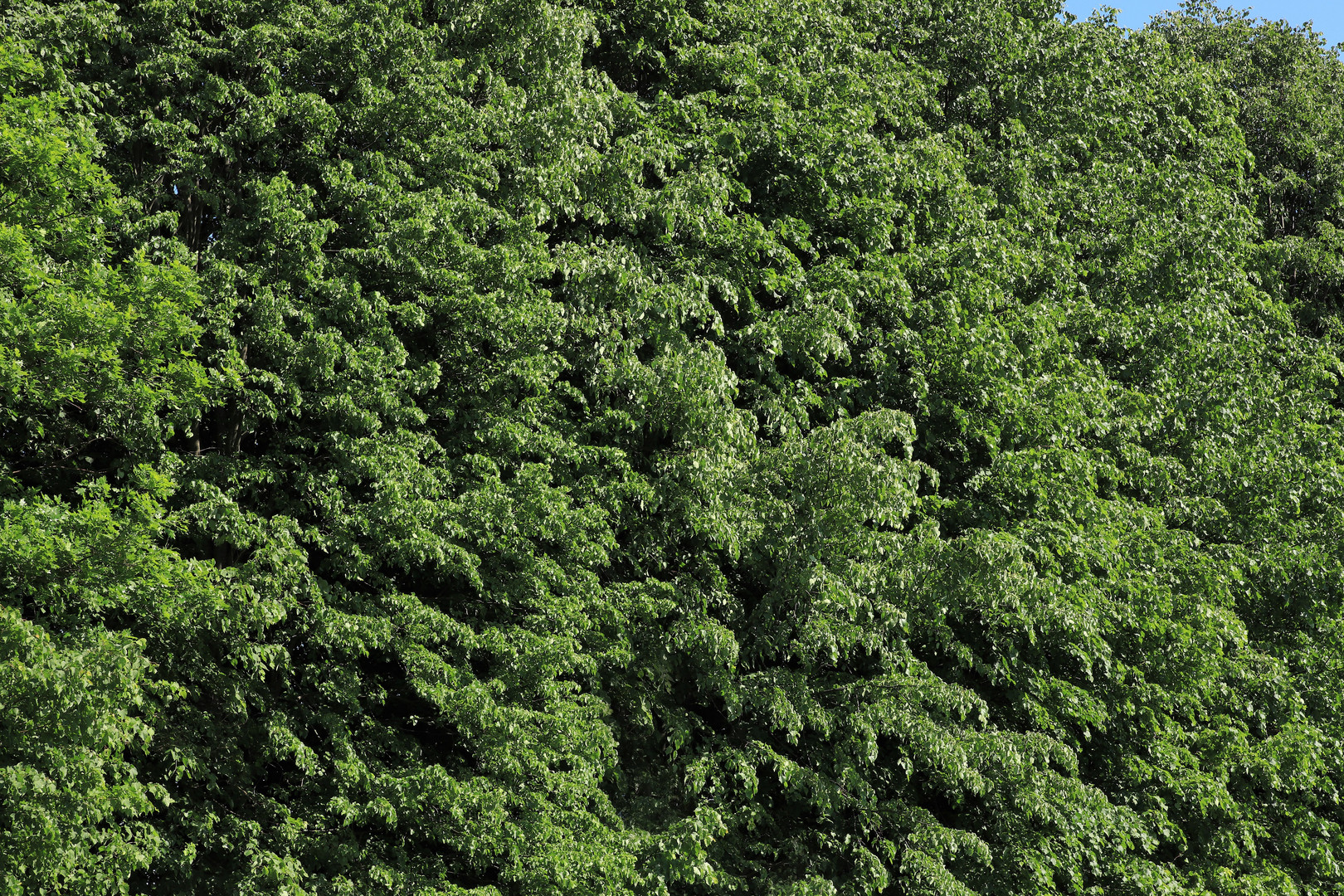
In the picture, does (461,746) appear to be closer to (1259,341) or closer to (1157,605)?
(1157,605)

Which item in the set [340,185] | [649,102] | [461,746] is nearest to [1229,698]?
[461,746]

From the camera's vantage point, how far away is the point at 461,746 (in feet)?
53.4

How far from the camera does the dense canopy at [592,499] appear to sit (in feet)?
46.5

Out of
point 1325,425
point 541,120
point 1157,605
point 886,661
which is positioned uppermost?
point 1325,425

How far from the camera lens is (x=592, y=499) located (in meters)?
17.6

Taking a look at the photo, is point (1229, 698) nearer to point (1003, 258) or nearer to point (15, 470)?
point (1003, 258)

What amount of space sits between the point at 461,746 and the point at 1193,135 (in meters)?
23.3

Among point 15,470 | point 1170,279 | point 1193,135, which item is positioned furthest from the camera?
point 1193,135

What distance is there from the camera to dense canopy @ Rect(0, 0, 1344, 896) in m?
14.2

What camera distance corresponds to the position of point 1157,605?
66.3ft

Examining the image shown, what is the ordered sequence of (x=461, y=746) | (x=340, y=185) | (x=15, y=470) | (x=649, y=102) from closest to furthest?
(x=15, y=470), (x=461, y=746), (x=340, y=185), (x=649, y=102)

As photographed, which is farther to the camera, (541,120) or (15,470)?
(541,120)

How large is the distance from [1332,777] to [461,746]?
15.1m

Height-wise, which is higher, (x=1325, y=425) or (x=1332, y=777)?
(x=1325, y=425)
